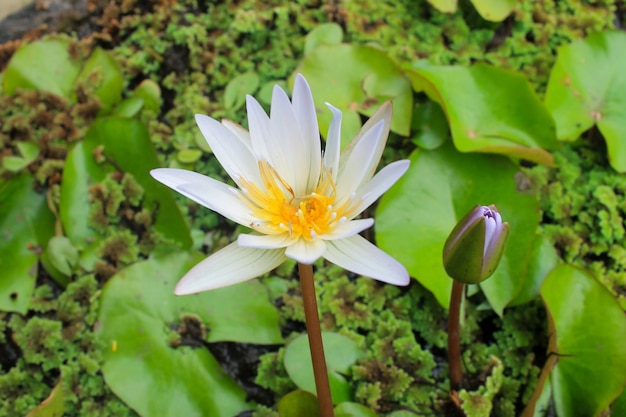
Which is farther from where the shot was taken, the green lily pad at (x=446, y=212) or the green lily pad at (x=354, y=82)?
the green lily pad at (x=354, y=82)

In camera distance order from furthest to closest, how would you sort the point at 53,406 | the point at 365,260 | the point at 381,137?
the point at 53,406 → the point at 381,137 → the point at 365,260

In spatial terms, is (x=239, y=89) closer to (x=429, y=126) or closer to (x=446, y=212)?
(x=429, y=126)

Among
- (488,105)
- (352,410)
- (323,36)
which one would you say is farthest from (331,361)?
(323,36)

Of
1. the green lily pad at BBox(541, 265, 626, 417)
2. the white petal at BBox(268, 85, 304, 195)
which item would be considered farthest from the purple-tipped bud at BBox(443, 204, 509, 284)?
the green lily pad at BBox(541, 265, 626, 417)

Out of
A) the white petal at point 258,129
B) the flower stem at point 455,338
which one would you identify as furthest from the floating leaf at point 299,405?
the white petal at point 258,129

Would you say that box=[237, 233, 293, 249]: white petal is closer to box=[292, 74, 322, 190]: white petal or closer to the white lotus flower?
the white lotus flower

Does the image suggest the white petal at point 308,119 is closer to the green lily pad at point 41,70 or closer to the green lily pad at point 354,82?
the green lily pad at point 354,82

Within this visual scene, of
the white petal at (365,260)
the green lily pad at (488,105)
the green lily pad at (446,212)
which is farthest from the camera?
the green lily pad at (488,105)
